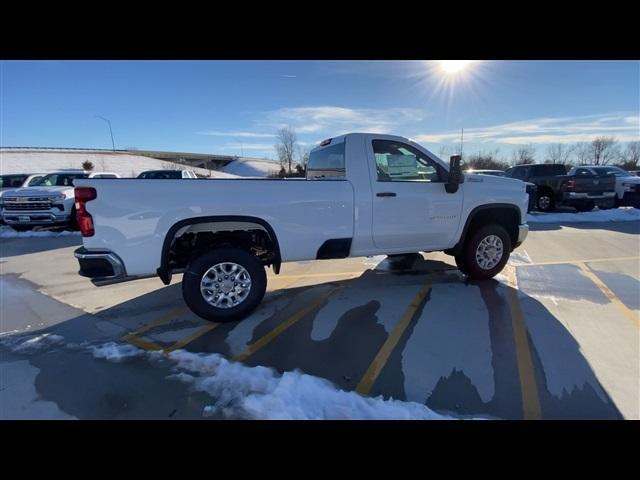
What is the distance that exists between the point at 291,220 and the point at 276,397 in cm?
197

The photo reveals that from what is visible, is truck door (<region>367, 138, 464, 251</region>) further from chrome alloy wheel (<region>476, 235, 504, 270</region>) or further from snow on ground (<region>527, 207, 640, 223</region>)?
snow on ground (<region>527, 207, 640, 223</region>)

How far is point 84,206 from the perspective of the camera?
3250 millimetres

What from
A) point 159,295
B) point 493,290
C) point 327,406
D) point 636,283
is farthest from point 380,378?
point 636,283

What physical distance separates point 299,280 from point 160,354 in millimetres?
2588

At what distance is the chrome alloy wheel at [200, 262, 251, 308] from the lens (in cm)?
370

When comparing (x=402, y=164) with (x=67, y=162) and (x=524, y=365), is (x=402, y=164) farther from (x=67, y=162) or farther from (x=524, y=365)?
(x=67, y=162)

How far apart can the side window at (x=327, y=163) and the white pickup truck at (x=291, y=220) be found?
0.03m

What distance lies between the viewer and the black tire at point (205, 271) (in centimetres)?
362

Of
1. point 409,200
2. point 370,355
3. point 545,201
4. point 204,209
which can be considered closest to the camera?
point 370,355

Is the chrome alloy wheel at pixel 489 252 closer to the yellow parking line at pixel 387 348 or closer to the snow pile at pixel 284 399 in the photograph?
the yellow parking line at pixel 387 348

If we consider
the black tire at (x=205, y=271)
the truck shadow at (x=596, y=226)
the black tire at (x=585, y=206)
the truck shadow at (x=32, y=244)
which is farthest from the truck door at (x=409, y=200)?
the black tire at (x=585, y=206)

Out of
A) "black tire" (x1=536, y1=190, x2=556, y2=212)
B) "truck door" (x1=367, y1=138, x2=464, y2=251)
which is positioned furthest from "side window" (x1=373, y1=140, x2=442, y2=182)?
"black tire" (x1=536, y1=190, x2=556, y2=212)

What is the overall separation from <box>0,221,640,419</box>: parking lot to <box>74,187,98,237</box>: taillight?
3.93ft

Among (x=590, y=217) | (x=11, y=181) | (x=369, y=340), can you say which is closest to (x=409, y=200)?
(x=369, y=340)
